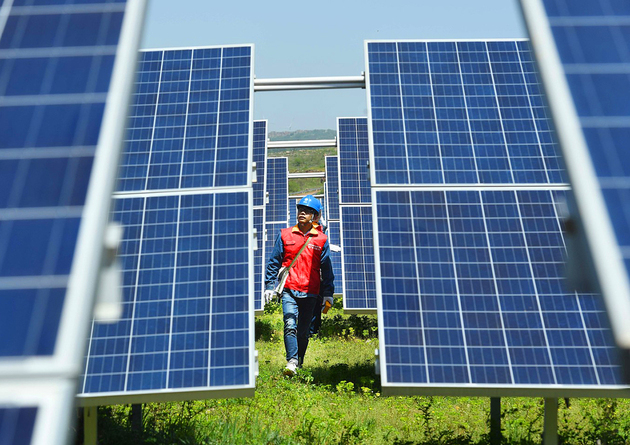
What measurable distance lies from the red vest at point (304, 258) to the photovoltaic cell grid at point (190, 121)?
241 cm

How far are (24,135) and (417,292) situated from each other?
381 cm

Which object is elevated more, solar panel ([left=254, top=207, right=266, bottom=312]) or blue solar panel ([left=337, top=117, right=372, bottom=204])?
blue solar panel ([left=337, top=117, right=372, bottom=204])

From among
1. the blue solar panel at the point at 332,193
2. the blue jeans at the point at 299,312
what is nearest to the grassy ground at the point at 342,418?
the blue jeans at the point at 299,312

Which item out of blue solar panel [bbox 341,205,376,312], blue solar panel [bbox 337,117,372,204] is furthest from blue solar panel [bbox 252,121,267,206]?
blue solar panel [bbox 341,205,376,312]

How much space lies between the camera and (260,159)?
1697 cm

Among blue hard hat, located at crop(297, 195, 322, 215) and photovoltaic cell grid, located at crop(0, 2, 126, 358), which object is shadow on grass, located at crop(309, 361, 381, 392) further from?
photovoltaic cell grid, located at crop(0, 2, 126, 358)

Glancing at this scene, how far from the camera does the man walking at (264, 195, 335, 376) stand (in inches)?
366

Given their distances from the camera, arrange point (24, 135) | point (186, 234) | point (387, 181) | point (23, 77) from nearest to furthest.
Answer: point (24, 135)
point (23, 77)
point (186, 234)
point (387, 181)

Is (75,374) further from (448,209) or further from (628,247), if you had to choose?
(448,209)

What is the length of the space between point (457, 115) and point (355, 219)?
7.16 m

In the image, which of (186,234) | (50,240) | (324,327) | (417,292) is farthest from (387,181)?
(324,327)

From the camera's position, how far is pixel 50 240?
8.16 ft

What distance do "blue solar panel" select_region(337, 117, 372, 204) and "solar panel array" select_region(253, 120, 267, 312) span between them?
1.91 meters

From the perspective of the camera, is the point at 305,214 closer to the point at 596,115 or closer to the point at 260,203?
the point at 260,203
